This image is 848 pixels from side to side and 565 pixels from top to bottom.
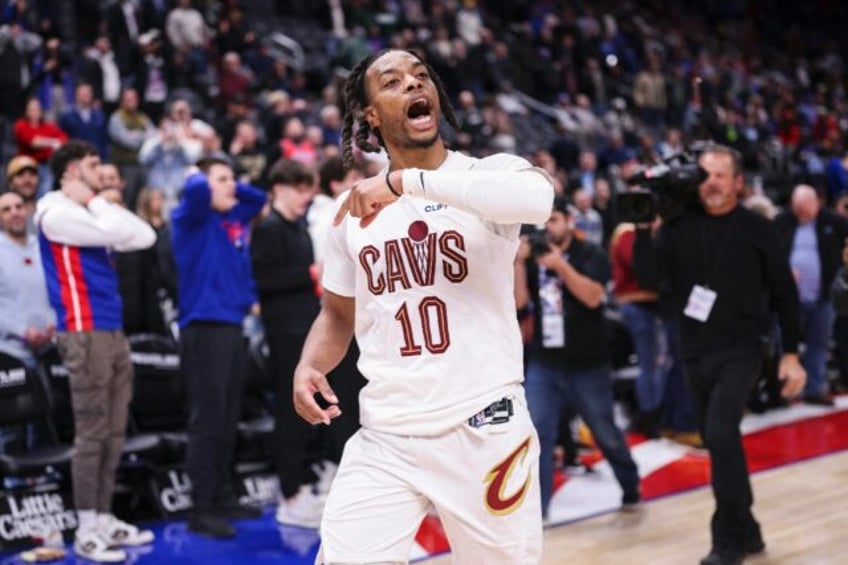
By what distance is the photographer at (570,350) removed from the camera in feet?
20.2

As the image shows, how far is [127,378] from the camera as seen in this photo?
568cm

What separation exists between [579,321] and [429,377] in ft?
11.0

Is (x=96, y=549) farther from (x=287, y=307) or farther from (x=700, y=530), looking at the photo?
(x=700, y=530)

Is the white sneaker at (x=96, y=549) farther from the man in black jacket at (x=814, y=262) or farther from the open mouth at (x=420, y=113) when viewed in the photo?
the man in black jacket at (x=814, y=262)

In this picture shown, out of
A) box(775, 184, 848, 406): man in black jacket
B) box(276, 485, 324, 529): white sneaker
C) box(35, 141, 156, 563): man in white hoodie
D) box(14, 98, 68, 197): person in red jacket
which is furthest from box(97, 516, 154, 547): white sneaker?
box(775, 184, 848, 406): man in black jacket

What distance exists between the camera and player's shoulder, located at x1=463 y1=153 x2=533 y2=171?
118 inches

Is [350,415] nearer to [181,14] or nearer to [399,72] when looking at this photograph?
[399,72]

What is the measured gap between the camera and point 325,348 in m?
3.30

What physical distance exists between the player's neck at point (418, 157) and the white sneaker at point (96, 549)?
9.77 feet

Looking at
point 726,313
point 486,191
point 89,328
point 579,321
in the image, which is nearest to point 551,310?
point 579,321

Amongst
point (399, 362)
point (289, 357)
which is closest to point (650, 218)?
point (289, 357)

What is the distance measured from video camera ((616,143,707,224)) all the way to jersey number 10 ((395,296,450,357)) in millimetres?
2330

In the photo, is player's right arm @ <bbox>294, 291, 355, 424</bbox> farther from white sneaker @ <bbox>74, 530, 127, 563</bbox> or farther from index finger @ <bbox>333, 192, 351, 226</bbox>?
white sneaker @ <bbox>74, 530, 127, 563</bbox>

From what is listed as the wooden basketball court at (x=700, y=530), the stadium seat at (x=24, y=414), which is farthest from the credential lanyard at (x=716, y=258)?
the stadium seat at (x=24, y=414)
